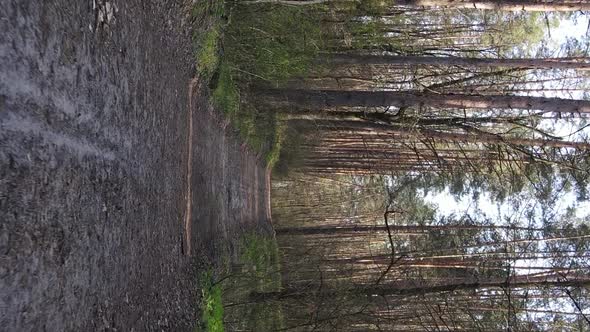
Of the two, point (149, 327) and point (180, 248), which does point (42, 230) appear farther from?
point (180, 248)

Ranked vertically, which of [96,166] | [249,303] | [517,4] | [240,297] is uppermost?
[517,4]

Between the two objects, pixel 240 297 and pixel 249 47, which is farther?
pixel 240 297

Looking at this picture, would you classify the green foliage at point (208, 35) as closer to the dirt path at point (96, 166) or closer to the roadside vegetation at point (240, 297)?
the dirt path at point (96, 166)

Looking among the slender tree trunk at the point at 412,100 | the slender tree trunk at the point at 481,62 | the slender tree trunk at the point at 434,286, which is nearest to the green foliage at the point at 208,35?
the slender tree trunk at the point at 412,100

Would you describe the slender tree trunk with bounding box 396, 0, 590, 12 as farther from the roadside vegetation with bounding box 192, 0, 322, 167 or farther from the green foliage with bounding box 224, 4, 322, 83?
the roadside vegetation with bounding box 192, 0, 322, 167

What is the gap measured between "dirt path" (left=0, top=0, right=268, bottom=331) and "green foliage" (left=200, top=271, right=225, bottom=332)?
55 cm

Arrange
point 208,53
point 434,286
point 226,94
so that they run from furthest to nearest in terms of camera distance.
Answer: point 226,94
point 434,286
point 208,53

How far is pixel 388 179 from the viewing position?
67.3 feet

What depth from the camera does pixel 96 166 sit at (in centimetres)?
448

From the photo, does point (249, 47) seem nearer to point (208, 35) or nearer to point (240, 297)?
point (208, 35)

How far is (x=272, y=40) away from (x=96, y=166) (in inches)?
185

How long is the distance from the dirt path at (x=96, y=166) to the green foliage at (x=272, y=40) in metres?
1.27

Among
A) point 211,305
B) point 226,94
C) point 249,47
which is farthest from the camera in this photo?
point 226,94

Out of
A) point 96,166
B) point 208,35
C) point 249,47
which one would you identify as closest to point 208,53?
point 208,35
